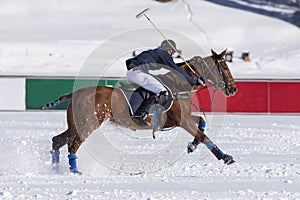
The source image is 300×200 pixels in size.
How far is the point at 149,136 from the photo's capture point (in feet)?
45.8

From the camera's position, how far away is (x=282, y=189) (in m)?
7.94

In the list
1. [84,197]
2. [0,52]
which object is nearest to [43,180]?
[84,197]

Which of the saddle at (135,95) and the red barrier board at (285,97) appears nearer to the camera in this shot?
the saddle at (135,95)

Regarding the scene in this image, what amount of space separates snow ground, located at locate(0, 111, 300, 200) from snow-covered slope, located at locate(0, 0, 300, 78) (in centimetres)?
1365

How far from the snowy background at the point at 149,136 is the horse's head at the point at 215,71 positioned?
3.42 ft

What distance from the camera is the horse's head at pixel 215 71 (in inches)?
380

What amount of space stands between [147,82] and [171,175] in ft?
3.92

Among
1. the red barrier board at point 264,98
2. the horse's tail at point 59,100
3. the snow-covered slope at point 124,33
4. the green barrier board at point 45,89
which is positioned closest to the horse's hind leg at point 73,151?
the horse's tail at point 59,100

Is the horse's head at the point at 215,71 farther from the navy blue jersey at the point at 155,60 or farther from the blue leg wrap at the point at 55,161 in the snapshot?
the blue leg wrap at the point at 55,161

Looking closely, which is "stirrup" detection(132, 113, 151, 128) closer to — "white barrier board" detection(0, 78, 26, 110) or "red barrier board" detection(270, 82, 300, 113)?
"white barrier board" detection(0, 78, 26, 110)

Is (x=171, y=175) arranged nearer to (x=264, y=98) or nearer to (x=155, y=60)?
(x=155, y=60)

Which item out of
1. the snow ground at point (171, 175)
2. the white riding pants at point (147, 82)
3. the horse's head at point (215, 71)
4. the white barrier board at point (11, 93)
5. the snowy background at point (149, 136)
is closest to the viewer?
the snow ground at point (171, 175)

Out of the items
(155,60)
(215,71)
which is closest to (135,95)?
(155,60)

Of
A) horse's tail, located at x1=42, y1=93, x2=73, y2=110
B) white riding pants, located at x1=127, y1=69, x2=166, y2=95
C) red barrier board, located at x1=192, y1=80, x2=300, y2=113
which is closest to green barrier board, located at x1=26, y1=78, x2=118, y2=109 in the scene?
red barrier board, located at x1=192, y1=80, x2=300, y2=113
